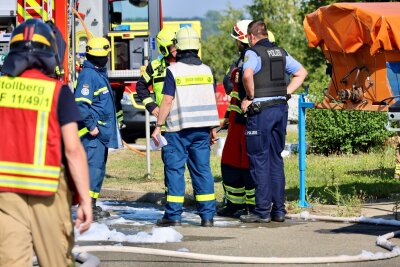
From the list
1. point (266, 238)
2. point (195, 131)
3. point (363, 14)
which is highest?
point (363, 14)

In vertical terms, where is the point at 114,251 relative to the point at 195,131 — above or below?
below

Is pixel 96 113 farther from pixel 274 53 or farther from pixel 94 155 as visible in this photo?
pixel 274 53

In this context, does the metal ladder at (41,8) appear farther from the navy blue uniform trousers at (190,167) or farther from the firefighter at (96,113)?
the navy blue uniform trousers at (190,167)

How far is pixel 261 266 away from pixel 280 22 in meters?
36.7

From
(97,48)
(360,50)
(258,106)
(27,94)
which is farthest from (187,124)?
(27,94)

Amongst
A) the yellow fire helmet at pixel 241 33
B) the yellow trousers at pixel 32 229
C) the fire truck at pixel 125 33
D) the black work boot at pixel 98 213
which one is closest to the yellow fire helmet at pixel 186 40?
the yellow fire helmet at pixel 241 33

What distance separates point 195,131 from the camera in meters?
10.3

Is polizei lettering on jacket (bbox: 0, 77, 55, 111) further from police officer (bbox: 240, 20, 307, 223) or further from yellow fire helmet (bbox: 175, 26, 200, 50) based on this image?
police officer (bbox: 240, 20, 307, 223)

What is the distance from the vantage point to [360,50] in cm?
1048

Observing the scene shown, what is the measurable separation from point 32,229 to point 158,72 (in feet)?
19.0

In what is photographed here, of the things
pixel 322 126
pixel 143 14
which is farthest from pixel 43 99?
pixel 143 14

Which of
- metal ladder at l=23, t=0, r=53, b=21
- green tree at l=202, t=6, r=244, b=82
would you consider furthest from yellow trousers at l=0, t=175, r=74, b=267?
green tree at l=202, t=6, r=244, b=82

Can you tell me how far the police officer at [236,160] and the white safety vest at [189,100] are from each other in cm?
71

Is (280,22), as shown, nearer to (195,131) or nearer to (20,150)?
(195,131)
